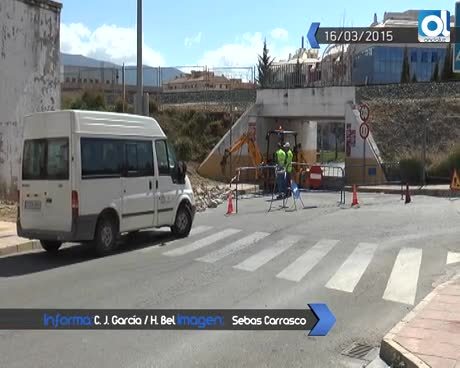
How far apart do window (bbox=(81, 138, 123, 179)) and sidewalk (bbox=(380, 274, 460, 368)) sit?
21.3ft

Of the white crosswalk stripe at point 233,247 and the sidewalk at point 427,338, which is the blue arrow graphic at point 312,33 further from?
the sidewalk at point 427,338

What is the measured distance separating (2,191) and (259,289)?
1202 cm

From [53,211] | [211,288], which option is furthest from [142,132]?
[211,288]

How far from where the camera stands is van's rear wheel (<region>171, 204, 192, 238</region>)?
1439cm

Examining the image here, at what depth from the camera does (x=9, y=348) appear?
20.4 ft

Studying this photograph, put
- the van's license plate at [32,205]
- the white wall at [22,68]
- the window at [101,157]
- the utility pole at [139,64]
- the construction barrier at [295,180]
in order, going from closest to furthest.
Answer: the window at [101,157], the van's license plate at [32,205], the white wall at [22,68], the utility pole at [139,64], the construction barrier at [295,180]

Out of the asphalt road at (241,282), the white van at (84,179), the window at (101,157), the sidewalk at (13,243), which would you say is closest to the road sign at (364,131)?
the asphalt road at (241,282)

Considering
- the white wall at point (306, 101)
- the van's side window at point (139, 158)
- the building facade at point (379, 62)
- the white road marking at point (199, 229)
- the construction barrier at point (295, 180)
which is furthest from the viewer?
the building facade at point (379, 62)

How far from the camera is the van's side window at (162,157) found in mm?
13867

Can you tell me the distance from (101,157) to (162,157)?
6.93 feet

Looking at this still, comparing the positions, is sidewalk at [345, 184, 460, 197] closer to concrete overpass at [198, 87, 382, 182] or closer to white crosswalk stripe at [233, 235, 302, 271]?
concrete overpass at [198, 87, 382, 182]

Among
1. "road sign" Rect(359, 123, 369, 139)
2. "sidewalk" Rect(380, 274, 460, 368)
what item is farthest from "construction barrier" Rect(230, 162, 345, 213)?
"sidewalk" Rect(380, 274, 460, 368)

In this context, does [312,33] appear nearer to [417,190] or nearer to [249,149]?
[249,149]

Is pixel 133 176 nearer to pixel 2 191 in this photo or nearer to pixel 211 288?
pixel 211 288
